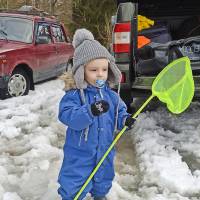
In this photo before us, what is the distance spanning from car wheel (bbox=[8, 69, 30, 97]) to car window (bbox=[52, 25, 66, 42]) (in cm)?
213

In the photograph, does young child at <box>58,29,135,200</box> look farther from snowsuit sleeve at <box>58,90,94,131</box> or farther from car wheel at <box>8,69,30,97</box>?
car wheel at <box>8,69,30,97</box>

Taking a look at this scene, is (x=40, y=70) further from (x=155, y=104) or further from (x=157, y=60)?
(x=157, y=60)

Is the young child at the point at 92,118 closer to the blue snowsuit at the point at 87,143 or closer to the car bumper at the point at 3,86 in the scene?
the blue snowsuit at the point at 87,143

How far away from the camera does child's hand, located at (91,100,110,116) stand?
281 cm

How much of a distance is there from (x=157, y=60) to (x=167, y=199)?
2130mm

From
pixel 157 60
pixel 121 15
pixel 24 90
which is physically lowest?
pixel 24 90

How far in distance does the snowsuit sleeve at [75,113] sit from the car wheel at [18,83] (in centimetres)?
484

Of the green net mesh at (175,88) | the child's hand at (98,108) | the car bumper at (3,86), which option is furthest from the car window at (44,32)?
the child's hand at (98,108)

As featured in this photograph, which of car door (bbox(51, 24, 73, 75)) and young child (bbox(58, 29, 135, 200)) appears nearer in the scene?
young child (bbox(58, 29, 135, 200))

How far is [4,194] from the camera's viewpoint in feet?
12.1

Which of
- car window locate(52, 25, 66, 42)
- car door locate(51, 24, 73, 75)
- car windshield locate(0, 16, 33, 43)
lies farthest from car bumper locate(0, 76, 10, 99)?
car window locate(52, 25, 66, 42)

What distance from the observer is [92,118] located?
113 inches

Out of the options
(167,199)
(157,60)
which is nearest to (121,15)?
(157,60)

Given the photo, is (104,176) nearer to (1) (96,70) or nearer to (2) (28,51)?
(1) (96,70)
